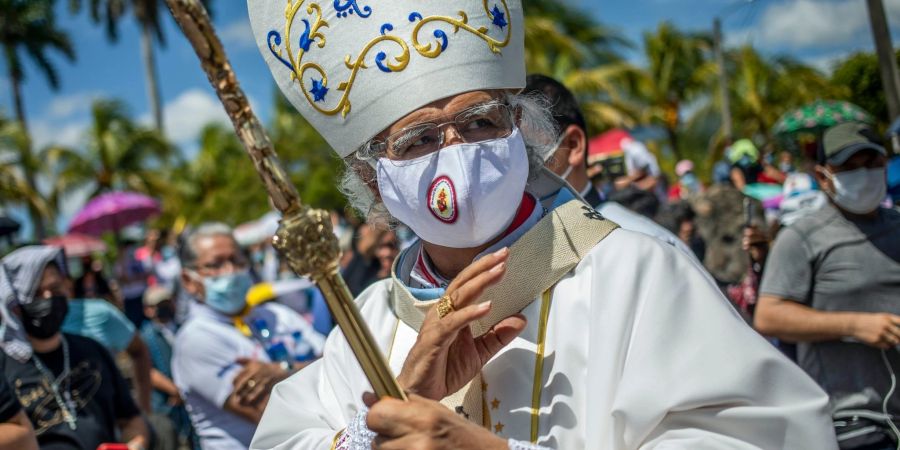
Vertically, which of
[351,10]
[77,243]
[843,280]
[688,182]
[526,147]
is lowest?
[843,280]

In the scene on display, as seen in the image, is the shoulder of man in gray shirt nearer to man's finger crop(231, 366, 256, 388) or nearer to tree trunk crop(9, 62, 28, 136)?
man's finger crop(231, 366, 256, 388)

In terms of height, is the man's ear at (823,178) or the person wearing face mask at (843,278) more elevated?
the man's ear at (823,178)

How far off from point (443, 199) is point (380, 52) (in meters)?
0.39

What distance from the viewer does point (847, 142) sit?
139 inches

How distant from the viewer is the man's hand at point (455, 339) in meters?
1.61

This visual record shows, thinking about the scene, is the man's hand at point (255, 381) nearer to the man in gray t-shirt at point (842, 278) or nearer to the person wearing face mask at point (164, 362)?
the man in gray t-shirt at point (842, 278)

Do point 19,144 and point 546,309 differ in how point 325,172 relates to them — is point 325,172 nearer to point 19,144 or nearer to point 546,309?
point 19,144

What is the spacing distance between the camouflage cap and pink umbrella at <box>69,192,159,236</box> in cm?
1355

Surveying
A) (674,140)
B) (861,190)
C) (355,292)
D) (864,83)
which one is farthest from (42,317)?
(674,140)

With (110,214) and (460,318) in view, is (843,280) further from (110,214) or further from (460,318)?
(110,214)

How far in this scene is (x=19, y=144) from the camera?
70.2 feet

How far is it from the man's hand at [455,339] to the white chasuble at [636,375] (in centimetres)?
15

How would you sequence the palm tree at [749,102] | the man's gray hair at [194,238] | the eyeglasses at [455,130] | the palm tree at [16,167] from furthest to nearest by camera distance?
1. the palm tree at [749,102]
2. the palm tree at [16,167]
3. the man's gray hair at [194,238]
4. the eyeglasses at [455,130]

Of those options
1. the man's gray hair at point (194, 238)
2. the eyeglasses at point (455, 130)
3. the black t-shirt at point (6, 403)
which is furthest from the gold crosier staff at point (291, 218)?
the man's gray hair at point (194, 238)
